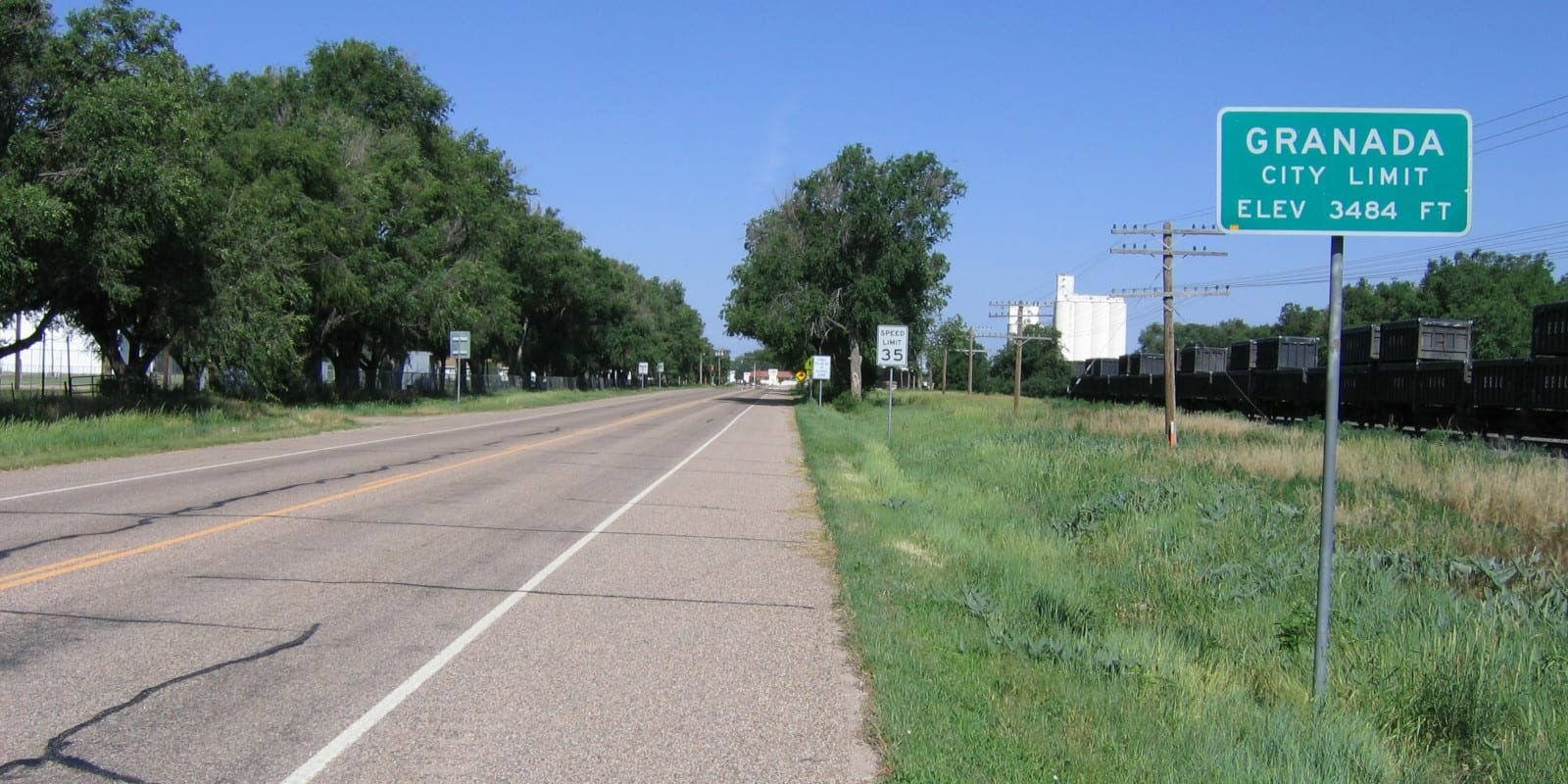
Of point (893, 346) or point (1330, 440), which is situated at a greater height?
point (893, 346)

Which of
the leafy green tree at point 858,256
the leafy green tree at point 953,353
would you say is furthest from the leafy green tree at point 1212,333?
the leafy green tree at point 858,256

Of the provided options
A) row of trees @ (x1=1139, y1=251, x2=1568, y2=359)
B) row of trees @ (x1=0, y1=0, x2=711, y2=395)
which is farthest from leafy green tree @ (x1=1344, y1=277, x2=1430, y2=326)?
row of trees @ (x1=0, y1=0, x2=711, y2=395)

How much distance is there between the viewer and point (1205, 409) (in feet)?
176

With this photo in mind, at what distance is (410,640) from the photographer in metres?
7.32

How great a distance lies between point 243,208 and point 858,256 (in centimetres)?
3976

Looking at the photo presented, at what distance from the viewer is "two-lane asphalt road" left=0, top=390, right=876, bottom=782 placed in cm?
526

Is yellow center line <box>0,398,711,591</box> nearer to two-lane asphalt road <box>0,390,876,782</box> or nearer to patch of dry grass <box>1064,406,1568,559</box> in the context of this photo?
two-lane asphalt road <box>0,390,876,782</box>

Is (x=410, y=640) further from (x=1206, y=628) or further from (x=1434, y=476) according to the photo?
(x=1434, y=476)

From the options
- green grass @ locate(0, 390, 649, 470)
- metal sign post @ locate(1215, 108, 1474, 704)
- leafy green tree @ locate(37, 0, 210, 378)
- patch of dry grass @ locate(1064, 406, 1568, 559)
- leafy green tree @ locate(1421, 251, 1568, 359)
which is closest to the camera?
metal sign post @ locate(1215, 108, 1474, 704)

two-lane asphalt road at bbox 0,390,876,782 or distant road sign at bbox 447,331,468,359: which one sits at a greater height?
distant road sign at bbox 447,331,468,359

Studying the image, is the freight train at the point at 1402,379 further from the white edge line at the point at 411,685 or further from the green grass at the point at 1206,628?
the white edge line at the point at 411,685

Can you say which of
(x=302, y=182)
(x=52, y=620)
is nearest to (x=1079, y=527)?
(x=52, y=620)

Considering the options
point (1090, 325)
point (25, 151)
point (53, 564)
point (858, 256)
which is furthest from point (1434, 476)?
point (1090, 325)

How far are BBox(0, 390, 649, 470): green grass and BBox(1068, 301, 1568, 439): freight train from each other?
69.9 feet
